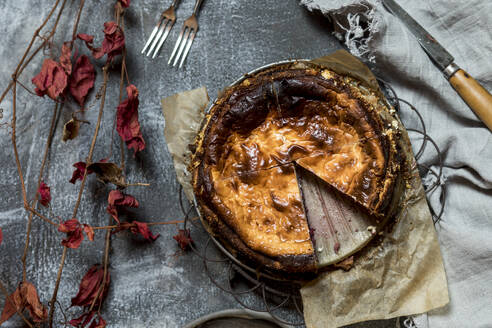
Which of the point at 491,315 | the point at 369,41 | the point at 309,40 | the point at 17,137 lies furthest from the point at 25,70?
the point at 491,315

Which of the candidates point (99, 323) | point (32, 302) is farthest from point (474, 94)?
point (32, 302)

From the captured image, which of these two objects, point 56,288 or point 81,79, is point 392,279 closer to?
point 56,288

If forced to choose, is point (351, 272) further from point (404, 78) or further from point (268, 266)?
point (404, 78)

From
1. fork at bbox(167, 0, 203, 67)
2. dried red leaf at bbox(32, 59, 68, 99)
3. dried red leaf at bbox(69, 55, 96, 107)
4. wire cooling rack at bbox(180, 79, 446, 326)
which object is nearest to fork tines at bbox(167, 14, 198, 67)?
fork at bbox(167, 0, 203, 67)

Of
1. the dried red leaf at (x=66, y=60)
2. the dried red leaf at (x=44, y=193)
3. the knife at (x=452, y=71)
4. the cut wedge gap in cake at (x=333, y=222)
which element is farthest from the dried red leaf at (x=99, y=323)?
the knife at (x=452, y=71)

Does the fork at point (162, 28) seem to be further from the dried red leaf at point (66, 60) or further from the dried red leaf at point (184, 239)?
Result: the dried red leaf at point (184, 239)
